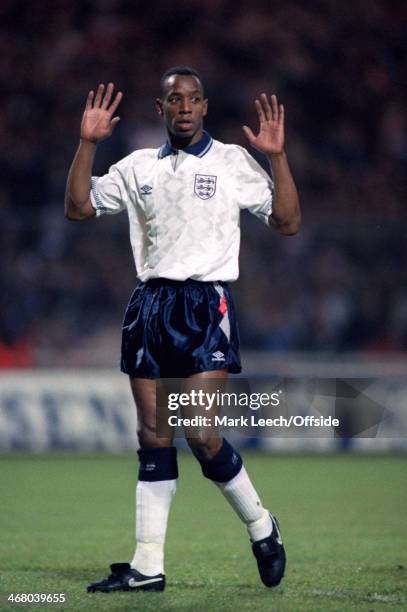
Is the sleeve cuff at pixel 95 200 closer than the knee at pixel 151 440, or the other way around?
the knee at pixel 151 440

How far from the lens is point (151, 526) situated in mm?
4418

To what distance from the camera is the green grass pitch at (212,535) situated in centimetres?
433

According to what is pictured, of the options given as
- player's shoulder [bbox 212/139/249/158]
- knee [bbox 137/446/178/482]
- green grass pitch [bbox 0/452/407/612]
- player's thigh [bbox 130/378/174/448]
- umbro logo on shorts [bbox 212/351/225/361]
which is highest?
player's shoulder [bbox 212/139/249/158]

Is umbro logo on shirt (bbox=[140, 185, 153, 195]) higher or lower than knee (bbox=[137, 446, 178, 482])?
higher

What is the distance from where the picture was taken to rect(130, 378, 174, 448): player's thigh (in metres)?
4.46

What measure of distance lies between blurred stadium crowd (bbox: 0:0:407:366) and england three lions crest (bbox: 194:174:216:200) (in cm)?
795

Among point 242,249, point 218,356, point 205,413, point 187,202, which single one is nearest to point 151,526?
point 205,413

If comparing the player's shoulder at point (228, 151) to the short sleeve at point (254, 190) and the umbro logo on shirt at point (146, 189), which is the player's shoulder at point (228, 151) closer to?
the short sleeve at point (254, 190)

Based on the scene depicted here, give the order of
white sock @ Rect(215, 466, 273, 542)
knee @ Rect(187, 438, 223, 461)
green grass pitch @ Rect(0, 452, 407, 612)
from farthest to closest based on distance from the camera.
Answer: white sock @ Rect(215, 466, 273, 542)
knee @ Rect(187, 438, 223, 461)
green grass pitch @ Rect(0, 452, 407, 612)

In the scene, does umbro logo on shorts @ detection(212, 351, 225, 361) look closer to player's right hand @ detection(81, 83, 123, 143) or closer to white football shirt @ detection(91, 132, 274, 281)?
white football shirt @ detection(91, 132, 274, 281)


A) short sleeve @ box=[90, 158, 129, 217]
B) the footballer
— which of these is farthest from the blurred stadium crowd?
the footballer

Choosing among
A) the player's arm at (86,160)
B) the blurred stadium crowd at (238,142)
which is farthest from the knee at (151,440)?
the blurred stadium crowd at (238,142)

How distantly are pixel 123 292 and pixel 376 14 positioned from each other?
540 cm

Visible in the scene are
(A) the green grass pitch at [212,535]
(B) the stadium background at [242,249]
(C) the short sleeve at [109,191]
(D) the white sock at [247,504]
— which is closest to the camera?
(A) the green grass pitch at [212,535]
